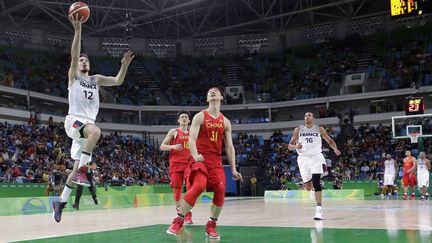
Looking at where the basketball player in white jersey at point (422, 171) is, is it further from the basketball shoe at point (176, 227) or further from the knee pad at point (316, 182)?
the basketball shoe at point (176, 227)

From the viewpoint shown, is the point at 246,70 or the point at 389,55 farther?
the point at 246,70

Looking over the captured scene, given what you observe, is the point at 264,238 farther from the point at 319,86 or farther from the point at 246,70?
the point at 246,70

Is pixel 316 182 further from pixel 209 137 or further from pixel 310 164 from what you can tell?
pixel 209 137

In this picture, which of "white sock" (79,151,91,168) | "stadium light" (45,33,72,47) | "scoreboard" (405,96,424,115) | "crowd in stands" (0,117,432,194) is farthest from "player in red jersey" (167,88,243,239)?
"stadium light" (45,33,72,47)

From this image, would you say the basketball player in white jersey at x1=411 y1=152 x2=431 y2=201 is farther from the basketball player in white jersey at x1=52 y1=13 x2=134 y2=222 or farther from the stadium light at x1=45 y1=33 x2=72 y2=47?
the stadium light at x1=45 y1=33 x2=72 y2=47

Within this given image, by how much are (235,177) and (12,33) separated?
40.0 meters

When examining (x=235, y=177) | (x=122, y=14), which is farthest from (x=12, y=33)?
(x=235, y=177)

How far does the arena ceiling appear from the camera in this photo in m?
40.7

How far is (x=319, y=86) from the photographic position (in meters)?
43.5

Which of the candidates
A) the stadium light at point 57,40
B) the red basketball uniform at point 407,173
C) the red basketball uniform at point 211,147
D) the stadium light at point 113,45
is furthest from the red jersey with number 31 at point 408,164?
the stadium light at point 57,40

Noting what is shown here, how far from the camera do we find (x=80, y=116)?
7965 mm

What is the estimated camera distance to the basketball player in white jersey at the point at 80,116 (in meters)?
7.64

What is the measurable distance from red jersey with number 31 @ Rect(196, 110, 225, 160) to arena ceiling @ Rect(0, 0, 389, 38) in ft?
104

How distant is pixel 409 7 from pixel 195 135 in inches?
470
